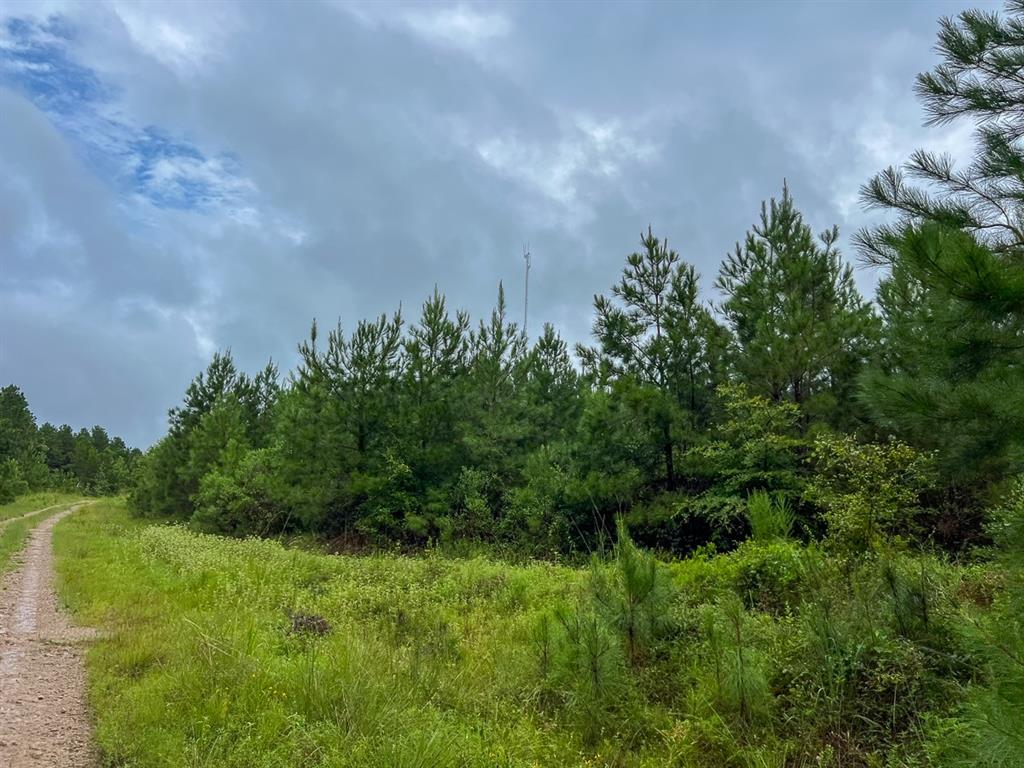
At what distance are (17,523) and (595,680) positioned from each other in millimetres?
29958

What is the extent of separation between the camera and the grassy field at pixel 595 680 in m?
4.29

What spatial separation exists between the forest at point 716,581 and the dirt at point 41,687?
0.22 metres

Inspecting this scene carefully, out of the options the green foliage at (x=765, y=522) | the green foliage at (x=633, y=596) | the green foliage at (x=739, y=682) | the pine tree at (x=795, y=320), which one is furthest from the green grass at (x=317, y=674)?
the pine tree at (x=795, y=320)

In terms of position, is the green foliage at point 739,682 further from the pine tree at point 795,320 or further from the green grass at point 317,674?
the pine tree at point 795,320

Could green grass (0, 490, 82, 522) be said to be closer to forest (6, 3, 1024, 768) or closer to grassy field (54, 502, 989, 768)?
forest (6, 3, 1024, 768)

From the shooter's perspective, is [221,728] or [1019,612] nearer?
[1019,612]

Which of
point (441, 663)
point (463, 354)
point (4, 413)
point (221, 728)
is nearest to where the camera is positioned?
point (221, 728)

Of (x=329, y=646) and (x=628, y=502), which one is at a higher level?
(x=628, y=502)

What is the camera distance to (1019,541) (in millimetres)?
2803

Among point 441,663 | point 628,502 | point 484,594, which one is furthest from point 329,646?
point 628,502

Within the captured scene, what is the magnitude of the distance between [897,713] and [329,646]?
5.06 m

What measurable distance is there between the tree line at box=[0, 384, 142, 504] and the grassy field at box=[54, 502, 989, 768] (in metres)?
45.5

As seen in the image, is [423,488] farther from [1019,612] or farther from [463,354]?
[1019,612]

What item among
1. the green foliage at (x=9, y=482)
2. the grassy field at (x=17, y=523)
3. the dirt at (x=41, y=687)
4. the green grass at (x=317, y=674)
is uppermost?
the green foliage at (x=9, y=482)
